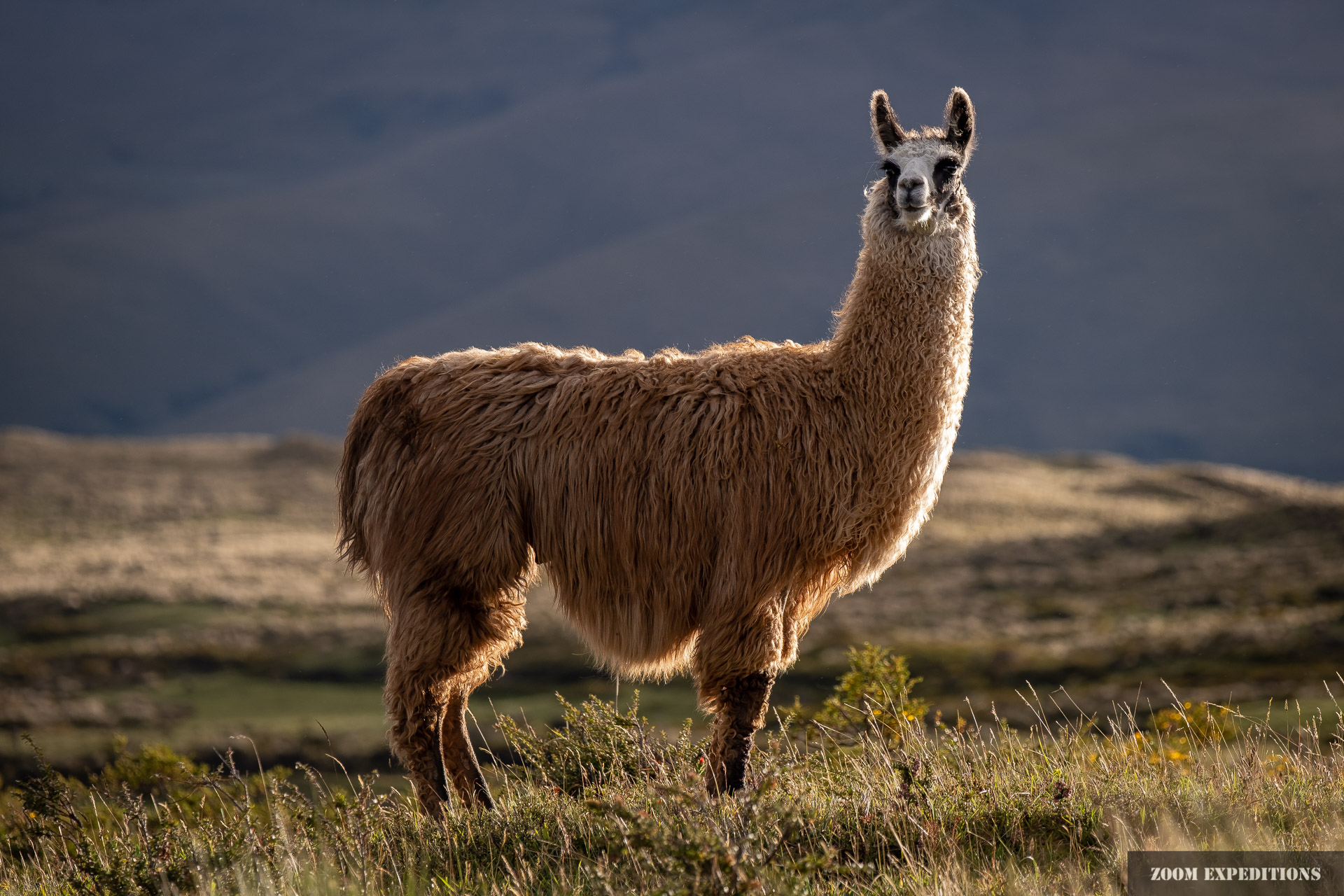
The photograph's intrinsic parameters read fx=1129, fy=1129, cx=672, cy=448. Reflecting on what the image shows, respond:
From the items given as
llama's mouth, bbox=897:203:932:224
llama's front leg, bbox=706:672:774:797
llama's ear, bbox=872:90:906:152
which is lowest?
llama's front leg, bbox=706:672:774:797

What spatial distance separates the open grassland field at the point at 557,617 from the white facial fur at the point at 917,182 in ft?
9.52

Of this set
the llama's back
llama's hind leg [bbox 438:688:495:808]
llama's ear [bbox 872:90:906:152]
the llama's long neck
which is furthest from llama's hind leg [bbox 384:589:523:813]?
llama's ear [bbox 872:90:906:152]

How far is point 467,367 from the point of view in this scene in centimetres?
569

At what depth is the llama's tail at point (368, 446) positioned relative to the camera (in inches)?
220

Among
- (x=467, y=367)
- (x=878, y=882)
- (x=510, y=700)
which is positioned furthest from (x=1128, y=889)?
(x=510, y=700)

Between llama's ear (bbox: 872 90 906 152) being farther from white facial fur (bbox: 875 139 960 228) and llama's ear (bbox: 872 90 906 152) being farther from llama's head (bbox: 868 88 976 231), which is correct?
white facial fur (bbox: 875 139 960 228)

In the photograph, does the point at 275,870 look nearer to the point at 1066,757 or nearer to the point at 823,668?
the point at 1066,757

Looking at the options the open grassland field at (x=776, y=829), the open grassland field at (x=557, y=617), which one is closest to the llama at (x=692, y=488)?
the open grassland field at (x=776, y=829)

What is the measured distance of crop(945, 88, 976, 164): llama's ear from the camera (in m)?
5.55

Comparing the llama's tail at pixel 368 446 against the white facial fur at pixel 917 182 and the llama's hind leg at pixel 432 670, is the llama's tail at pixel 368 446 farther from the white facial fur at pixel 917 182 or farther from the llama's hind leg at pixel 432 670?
the white facial fur at pixel 917 182

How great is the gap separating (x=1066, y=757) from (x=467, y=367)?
336cm

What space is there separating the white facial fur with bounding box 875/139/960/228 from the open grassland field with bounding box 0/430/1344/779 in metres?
2.90

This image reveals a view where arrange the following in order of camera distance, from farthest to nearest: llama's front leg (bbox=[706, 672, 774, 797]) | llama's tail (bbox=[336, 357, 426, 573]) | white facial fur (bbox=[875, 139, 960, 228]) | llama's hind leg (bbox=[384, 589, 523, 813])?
llama's tail (bbox=[336, 357, 426, 573]) < llama's hind leg (bbox=[384, 589, 523, 813]) < white facial fur (bbox=[875, 139, 960, 228]) < llama's front leg (bbox=[706, 672, 774, 797])

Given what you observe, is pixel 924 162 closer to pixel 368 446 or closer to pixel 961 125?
pixel 961 125
